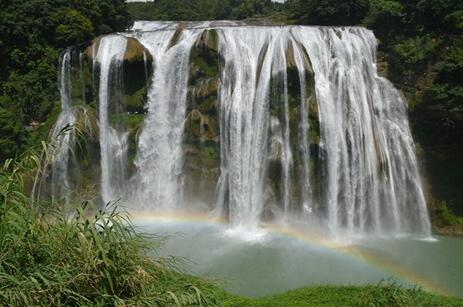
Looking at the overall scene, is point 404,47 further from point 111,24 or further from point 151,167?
point 111,24

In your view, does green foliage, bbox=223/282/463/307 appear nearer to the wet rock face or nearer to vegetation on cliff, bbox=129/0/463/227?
the wet rock face

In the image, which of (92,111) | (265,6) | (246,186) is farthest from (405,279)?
(265,6)

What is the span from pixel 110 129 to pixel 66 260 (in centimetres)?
1625

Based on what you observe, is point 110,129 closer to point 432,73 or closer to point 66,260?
point 432,73

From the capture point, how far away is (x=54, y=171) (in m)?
19.0

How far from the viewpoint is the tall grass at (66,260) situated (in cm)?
355

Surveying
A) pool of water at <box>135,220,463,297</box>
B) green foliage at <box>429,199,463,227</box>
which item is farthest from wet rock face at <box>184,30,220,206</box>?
green foliage at <box>429,199,463,227</box>

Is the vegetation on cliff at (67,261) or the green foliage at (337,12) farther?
the green foliage at (337,12)

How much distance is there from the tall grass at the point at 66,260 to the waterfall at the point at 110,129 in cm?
1542

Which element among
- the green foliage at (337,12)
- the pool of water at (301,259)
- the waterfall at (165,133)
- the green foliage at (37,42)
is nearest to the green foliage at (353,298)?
the pool of water at (301,259)

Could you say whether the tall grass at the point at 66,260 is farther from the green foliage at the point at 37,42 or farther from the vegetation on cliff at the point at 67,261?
the green foliage at the point at 37,42

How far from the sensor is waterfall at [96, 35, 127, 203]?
19.3m

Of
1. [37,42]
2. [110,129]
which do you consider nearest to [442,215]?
[110,129]

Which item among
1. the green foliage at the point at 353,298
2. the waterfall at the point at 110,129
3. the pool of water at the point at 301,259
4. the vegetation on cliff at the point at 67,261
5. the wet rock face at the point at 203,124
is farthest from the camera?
the waterfall at the point at 110,129
